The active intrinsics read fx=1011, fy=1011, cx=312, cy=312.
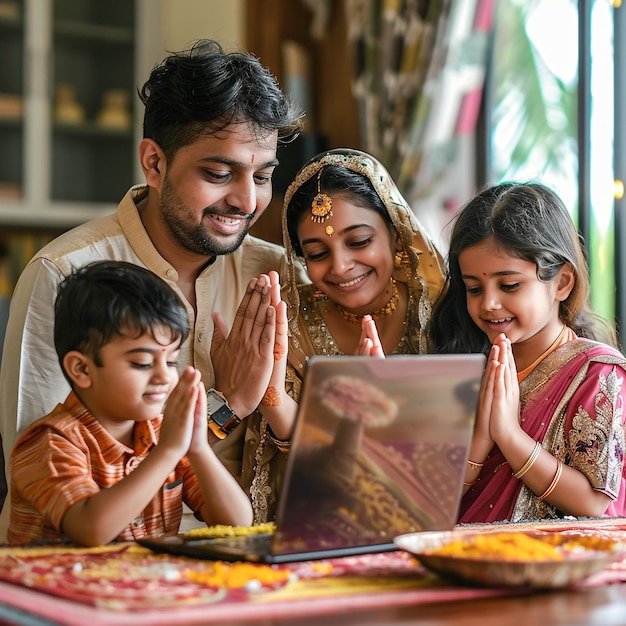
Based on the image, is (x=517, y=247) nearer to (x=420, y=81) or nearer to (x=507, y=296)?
(x=507, y=296)

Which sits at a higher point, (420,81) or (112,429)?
(420,81)

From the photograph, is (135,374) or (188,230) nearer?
(135,374)

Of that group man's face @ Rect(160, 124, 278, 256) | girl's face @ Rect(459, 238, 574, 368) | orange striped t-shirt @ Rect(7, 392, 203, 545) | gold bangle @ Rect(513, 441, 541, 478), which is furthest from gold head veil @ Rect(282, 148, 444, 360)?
orange striped t-shirt @ Rect(7, 392, 203, 545)

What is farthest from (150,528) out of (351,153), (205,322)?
(351,153)

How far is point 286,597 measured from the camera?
103 cm

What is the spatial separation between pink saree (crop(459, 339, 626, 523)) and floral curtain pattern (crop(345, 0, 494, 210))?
1901 millimetres

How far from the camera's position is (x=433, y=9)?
361cm

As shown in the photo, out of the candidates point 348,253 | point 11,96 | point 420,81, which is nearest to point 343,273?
point 348,253

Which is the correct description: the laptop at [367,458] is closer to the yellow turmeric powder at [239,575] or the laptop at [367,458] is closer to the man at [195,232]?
the yellow turmeric powder at [239,575]

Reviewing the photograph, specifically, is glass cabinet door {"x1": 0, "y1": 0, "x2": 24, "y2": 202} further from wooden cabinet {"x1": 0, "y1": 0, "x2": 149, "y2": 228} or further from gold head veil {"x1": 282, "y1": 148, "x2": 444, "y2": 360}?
gold head veil {"x1": 282, "y1": 148, "x2": 444, "y2": 360}

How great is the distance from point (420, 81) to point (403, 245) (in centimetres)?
162

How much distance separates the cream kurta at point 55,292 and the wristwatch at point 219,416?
0.20 metres

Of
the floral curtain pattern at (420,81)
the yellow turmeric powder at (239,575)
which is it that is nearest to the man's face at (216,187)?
the yellow turmeric powder at (239,575)

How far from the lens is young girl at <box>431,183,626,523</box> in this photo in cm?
174
